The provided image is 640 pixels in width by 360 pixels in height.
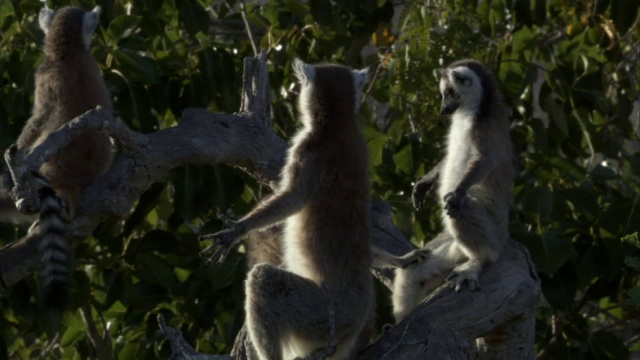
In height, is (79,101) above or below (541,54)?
above

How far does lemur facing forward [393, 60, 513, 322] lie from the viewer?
193 inches

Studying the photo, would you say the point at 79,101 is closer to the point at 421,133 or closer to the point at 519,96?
the point at 421,133

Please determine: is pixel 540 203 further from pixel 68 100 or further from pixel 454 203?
pixel 68 100

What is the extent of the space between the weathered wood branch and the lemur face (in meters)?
0.69

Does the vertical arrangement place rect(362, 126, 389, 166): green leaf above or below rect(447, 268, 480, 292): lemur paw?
below

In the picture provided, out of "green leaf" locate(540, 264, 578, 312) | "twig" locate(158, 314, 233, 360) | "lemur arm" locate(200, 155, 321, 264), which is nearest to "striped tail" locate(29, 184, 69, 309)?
"lemur arm" locate(200, 155, 321, 264)

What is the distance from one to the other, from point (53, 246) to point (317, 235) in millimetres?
984

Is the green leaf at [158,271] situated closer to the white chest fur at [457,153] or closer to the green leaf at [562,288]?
the white chest fur at [457,153]

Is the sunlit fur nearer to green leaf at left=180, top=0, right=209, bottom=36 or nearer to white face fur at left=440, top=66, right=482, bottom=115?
white face fur at left=440, top=66, right=482, bottom=115

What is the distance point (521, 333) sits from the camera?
475cm

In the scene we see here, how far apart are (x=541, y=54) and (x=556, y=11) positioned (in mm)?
272

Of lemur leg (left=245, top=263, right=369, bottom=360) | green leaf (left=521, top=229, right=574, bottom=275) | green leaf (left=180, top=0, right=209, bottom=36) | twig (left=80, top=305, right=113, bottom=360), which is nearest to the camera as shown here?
lemur leg (left=245, top=263, right=369, bottom=360)

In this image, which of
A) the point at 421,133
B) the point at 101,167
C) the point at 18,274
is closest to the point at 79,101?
the point at 101,167

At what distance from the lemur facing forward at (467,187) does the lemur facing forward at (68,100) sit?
1.48m
